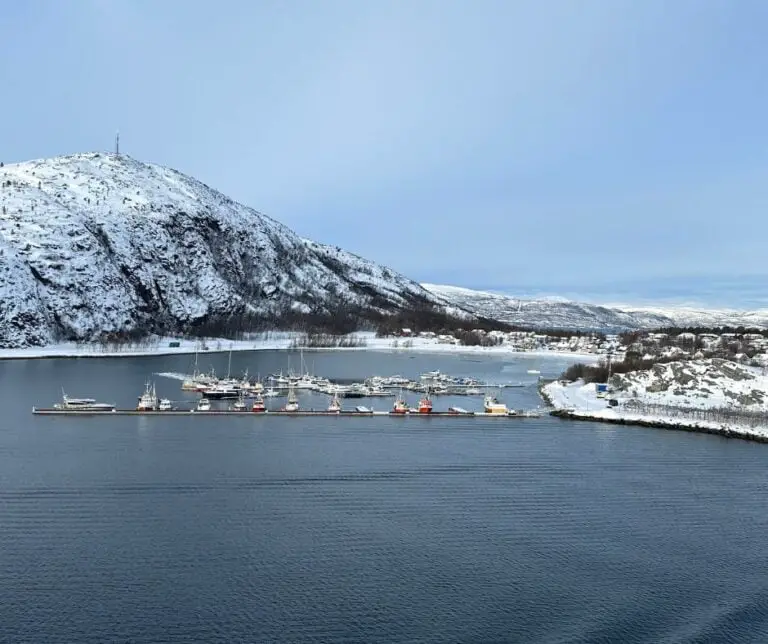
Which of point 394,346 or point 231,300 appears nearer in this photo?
point 394,346

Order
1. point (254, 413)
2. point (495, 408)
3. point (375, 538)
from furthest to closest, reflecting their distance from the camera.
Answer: point (495, 408), point (254, 413), point (375, 538)

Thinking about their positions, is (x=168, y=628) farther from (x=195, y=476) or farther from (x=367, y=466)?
(x=367, y=466)

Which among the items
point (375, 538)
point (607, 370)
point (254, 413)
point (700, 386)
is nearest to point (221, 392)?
point (254, 413)

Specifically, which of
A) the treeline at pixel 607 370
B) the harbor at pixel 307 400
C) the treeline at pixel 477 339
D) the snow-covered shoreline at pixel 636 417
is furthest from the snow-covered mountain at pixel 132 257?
the snow-covered shoreline at pixel 636 417

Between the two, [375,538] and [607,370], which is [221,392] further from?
[375,538]

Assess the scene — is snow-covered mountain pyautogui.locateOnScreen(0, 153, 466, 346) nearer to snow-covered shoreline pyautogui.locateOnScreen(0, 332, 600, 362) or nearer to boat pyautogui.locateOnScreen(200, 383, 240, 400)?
snow-covered shoreline pyautogui.locateOnScreen(0, 332, 600, 362)

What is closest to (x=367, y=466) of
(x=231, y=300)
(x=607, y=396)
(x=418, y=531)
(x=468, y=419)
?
(x=418, y=531)
